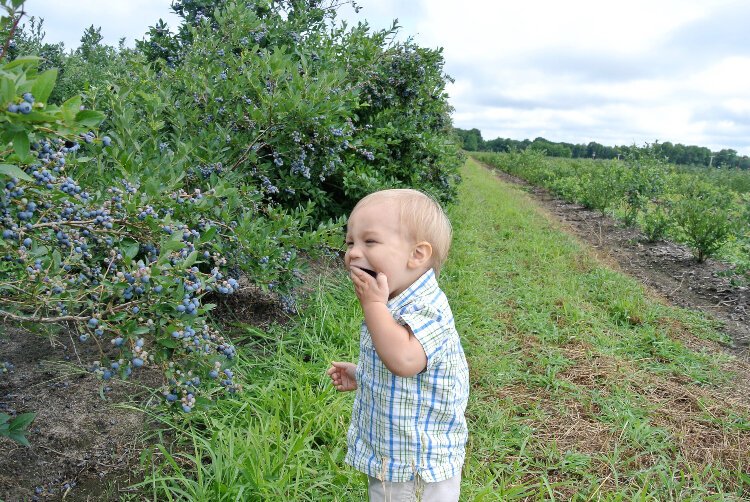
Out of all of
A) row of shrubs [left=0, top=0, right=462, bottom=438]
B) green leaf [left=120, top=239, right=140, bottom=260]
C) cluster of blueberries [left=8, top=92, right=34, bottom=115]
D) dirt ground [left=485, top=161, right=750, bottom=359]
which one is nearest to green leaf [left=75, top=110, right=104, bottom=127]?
row of shrubs [left=0, top=0, right=462, bottom=438]

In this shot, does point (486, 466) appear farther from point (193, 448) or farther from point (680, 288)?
point (680, 288)

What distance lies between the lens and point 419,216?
152 cm

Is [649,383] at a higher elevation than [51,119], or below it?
below

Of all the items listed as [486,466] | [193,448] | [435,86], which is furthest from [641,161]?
[193,448]

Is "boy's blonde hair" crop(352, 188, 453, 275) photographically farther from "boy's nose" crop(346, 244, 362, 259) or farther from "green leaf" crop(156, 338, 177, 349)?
"green leaf" crop(156, 338, 177, 349)

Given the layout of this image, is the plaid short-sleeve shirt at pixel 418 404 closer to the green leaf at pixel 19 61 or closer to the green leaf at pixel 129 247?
the green leaf at pixel 129 247

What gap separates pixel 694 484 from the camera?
2.52m

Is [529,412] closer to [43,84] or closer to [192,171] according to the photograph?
[192,171]

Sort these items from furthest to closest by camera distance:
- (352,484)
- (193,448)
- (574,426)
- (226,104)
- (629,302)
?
(629,302)
(226,104)
(574,426)
(193,448)
(352,484)

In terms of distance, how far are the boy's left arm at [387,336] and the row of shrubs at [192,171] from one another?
1.69 feet

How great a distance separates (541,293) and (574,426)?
2.39 meters

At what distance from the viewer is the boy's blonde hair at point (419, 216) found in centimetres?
151

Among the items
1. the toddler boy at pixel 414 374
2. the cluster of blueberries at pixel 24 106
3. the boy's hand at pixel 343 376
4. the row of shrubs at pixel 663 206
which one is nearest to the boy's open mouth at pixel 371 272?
Result: the toddler boy at pixel 414 374

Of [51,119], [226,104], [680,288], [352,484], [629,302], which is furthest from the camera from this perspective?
[680,288]
